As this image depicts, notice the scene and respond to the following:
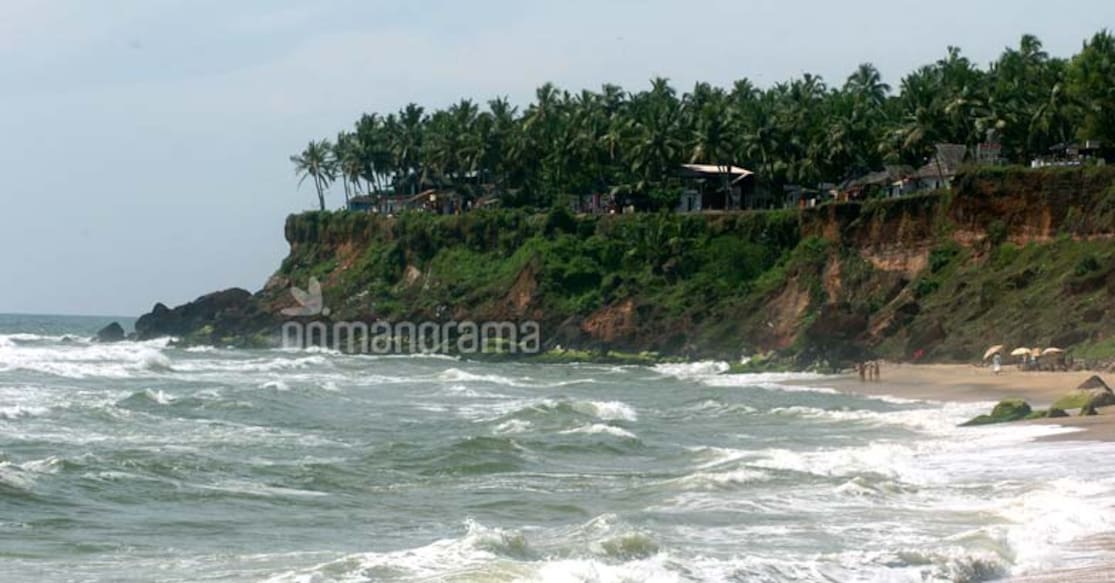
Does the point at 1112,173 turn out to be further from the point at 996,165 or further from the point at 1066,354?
the point at 1066,354

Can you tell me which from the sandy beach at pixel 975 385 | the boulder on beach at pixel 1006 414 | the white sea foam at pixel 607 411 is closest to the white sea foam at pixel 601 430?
the white sea foam at pixel 607 411

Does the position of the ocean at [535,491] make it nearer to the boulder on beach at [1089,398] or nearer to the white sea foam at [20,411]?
the white sea foam at [20,411]

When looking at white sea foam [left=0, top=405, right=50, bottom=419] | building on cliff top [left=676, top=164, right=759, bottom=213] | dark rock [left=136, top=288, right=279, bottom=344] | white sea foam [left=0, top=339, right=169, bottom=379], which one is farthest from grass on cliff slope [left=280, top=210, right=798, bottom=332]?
white sea foam [left=0, top=405, right=50, bottom=419]

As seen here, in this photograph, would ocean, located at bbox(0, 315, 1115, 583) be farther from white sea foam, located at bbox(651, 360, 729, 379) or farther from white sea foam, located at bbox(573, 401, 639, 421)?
white sea foam, located at bbox(651, 360, 729, 379)

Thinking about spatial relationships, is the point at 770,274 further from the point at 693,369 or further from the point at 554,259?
the point at 554,259

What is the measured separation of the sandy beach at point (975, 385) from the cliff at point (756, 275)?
2.20m

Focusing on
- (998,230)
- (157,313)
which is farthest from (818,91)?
(157,313)

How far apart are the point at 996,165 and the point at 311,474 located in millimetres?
43490

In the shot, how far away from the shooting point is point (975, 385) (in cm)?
4641

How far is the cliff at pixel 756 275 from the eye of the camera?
57875 mm

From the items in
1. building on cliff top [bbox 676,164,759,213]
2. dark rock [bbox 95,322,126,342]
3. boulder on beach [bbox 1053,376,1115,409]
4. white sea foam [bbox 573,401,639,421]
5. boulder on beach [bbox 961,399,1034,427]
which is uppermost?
building on cliff top [bbox 676,164,759,213]

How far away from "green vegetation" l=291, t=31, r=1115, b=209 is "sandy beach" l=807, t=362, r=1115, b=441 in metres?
12.8

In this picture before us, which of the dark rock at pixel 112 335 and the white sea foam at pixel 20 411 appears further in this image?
the dark rock at pixel 112 335

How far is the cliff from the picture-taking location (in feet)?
190
